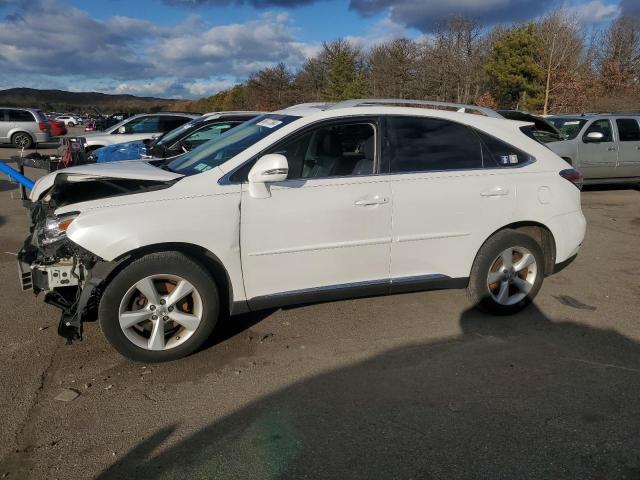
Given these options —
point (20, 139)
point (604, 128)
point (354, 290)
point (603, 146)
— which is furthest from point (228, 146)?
point (20, 139)

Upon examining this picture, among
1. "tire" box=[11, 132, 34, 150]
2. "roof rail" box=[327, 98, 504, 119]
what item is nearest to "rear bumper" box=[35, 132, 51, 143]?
"tire" box=[11, 132, 34, 150]

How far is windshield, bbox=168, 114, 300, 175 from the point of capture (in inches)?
154

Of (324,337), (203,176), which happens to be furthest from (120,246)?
(324,337)

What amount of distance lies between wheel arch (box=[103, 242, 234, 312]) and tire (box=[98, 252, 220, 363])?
41mm

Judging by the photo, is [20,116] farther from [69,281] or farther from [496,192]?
[496,192]

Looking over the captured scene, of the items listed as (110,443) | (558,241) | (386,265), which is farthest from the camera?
(558,241)

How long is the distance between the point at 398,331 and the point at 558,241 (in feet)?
5.37

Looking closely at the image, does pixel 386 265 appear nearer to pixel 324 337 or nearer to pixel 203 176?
pixel 324 337

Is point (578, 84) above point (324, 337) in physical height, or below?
above

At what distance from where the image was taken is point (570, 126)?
11695mm

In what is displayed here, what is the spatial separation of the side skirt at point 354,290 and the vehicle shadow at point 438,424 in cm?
50

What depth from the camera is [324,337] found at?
163 inches

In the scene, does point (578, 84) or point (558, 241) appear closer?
point (558, 241)

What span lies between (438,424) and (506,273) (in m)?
1.89
